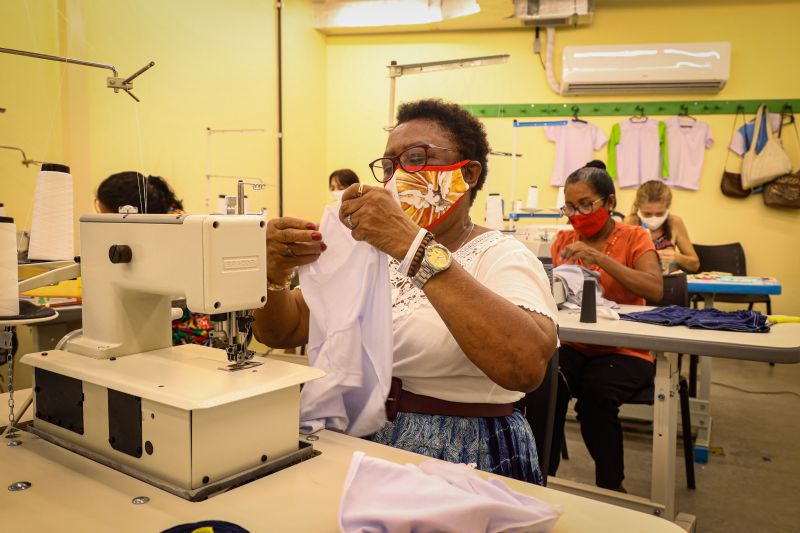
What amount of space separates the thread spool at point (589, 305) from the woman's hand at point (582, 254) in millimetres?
453

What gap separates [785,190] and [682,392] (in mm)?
4253

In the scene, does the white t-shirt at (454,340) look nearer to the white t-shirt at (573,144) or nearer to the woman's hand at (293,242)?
the woman's hand at (293,242)

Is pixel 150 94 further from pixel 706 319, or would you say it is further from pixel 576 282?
pixel 706 319

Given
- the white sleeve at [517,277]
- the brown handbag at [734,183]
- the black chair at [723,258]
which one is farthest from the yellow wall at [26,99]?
the brown handbag at [734,183]

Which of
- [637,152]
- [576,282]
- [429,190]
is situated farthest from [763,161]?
[429,190]

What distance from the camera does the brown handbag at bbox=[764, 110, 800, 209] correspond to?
5.97 metres

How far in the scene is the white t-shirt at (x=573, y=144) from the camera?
6.51 meters

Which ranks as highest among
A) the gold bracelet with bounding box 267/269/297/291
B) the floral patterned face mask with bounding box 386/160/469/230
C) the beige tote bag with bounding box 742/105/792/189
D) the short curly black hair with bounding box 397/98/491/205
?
the beige tote bag with bounding box 742/105/792/189

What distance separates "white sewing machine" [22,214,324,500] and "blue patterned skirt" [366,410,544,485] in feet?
1.04

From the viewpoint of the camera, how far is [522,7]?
6172mm

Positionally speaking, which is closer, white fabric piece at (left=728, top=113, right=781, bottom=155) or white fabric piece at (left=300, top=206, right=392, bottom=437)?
white fabric piece at (left=300, top=206, right=392, bottom=437)

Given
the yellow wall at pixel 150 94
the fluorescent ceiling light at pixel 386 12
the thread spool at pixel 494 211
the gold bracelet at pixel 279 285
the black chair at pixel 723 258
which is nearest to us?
the gold bracelet at pixel 279 285

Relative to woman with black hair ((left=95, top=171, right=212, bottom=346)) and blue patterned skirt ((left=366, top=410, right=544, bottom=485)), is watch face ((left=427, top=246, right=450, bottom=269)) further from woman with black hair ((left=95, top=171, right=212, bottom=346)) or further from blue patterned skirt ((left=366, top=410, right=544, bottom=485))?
woman with black hair ((left=95, top=171, right=212, bottom=346))

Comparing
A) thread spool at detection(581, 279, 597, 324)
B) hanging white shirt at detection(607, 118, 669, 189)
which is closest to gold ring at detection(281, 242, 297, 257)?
thread spool at detection(581, 279, 597, 324)
